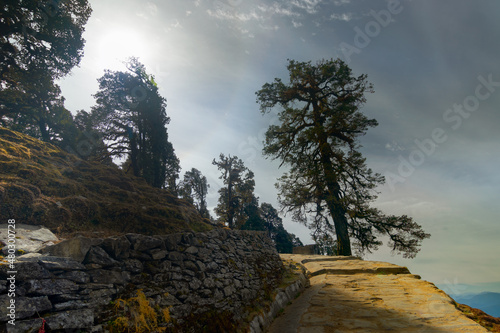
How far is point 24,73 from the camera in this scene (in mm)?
15586

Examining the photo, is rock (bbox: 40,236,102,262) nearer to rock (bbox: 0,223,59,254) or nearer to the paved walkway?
rock (bbox: 0,223,59,254)

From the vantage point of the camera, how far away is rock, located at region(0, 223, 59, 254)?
12.7 ft

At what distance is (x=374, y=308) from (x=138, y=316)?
19.9ft

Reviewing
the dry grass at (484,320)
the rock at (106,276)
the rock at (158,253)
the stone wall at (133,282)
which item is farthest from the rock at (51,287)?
the dry grass at (484,320)

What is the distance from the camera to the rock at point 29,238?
3.88 m

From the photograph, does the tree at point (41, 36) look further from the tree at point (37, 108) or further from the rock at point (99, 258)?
the rock at point (99, 258)

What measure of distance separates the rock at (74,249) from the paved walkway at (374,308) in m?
4.82

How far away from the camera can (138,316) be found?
3.37 m

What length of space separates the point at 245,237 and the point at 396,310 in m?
5.10

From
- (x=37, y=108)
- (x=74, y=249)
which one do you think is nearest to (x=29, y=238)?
(x=74, y=249)

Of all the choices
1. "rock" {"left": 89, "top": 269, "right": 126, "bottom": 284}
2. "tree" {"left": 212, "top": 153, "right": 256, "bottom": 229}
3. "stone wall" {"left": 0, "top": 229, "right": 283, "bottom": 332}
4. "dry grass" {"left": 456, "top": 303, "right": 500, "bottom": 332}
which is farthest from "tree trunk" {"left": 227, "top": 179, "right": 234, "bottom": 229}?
"rock" {"left": 89, "top": 269, "right": 126, "bottom": 284}

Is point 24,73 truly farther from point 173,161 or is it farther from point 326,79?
point 326,79

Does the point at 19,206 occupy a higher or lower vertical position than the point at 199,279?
higher

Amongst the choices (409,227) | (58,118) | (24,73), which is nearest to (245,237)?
(409,227)
